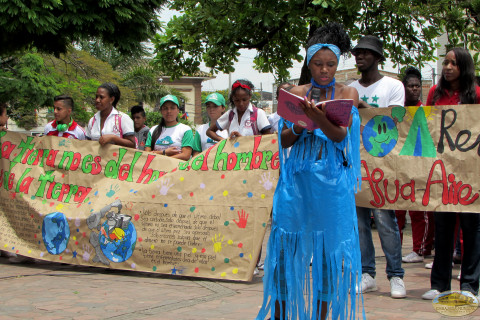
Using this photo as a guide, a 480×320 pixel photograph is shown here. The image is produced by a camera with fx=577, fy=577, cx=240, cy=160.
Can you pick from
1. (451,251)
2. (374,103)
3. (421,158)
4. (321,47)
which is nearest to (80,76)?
(374,103)

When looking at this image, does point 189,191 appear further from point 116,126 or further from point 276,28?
point 276,28

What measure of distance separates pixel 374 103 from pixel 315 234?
1.98 m

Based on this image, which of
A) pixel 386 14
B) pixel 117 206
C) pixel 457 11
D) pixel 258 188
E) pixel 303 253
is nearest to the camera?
pixel 303 253

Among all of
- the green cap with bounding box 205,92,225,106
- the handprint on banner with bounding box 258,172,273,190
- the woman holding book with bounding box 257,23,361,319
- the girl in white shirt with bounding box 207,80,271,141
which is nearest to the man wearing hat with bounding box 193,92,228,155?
the green cap with bounding box 205,92,225,106

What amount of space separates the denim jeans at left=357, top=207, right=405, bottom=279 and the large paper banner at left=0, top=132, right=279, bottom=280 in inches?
34.9

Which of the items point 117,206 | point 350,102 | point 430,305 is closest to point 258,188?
point 117,206

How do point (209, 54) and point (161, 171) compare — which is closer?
point (161, 171)

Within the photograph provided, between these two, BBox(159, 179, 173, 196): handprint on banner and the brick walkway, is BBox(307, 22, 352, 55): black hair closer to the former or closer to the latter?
the brick walkway

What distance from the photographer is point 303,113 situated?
2.91 metres

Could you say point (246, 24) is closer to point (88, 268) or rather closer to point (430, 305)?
point (88, 268)

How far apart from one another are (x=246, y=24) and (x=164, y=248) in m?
6.44

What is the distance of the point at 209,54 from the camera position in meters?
11.8

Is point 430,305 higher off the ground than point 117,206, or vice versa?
point 117,206

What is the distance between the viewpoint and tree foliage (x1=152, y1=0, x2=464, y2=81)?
9711mm
